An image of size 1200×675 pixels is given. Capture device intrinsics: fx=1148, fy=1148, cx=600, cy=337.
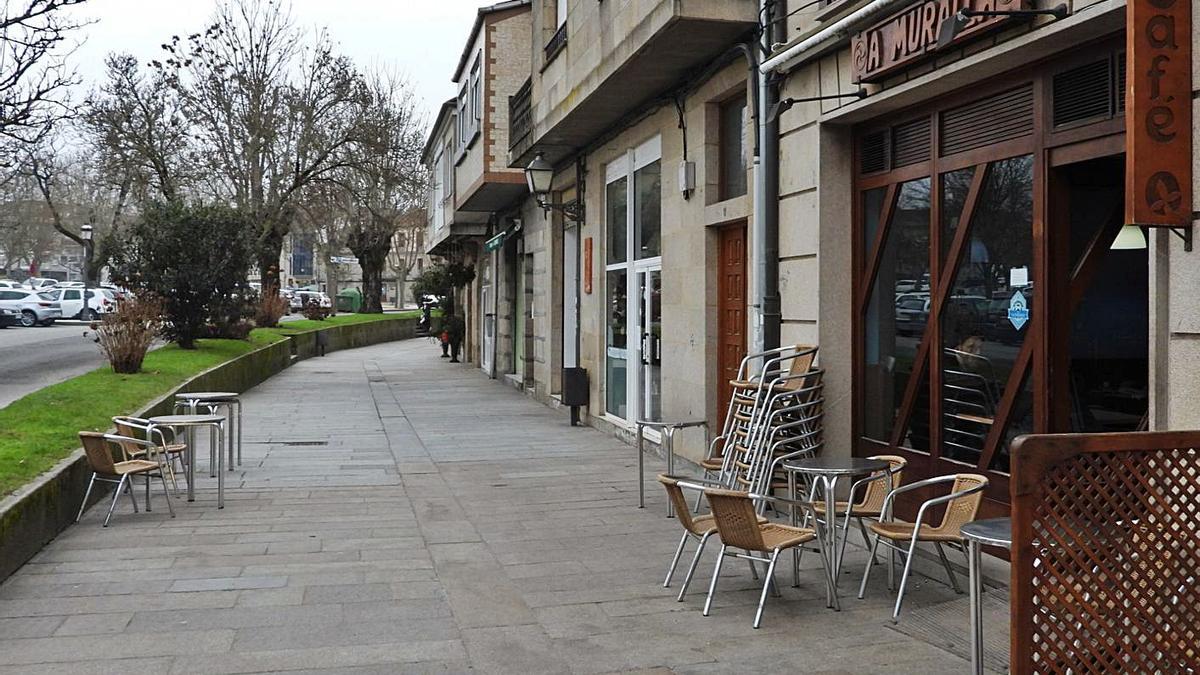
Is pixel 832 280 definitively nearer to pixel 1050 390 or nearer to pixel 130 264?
pixel 1050 390

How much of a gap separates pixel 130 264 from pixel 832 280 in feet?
47.7

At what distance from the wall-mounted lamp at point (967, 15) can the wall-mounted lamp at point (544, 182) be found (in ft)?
32.0

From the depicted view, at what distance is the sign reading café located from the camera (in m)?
6.33

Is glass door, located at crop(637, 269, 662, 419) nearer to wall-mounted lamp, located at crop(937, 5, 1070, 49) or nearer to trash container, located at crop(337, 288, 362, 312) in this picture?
wall-mounted lamp, located at crop(937, 5, 1070, 49)

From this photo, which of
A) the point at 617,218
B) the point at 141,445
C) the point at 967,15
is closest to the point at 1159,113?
the point at 967,15

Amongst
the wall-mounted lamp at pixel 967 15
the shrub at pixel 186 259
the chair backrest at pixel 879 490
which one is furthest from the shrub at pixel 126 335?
the wall-mounted lamp at pixel 967 15

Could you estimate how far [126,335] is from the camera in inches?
618

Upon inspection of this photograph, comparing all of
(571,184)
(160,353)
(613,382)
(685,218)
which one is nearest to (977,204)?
(685,218)

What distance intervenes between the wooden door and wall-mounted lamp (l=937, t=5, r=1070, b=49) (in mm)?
3881

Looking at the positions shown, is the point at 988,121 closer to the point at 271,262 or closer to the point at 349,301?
the point at 271,262

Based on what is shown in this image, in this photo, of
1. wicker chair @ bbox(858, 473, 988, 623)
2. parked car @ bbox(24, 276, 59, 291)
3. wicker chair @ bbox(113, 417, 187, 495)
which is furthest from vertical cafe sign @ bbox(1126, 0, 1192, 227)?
parked car @ bbox(24, 276, 59, 291)

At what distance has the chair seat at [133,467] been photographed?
337 inches

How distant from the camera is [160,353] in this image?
19.3m

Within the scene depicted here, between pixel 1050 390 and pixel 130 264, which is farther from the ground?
pixel 130 264
